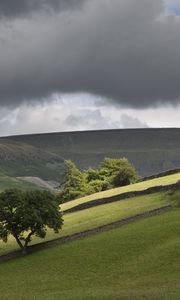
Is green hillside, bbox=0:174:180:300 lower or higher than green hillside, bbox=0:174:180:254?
lower

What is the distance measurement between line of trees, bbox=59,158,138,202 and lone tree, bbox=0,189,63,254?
238 ft

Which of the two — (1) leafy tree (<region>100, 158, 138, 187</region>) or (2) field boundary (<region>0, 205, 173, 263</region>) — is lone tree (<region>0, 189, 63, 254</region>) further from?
(1) leafy tree (<region>100, 158, 138, 187</region>)

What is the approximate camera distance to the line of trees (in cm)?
15850

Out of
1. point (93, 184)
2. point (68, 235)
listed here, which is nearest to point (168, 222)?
point (68, 235)

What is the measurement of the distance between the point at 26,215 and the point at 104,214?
73.5 ft

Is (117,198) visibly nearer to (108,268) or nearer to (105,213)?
(105,213)

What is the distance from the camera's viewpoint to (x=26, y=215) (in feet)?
260

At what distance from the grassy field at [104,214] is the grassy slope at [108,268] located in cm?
902

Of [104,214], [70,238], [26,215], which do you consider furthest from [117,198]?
[26,215]

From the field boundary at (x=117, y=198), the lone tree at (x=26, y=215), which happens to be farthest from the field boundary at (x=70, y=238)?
the field boundary at (x=117, y=198)

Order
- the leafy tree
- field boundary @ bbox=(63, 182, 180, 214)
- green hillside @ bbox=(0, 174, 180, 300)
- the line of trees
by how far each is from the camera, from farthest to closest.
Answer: the line of trees, the leafy tree, field boundary @ bbox=(63, 182, 180, 214), green hillside @ bbox=(0, 174, 180, 300)

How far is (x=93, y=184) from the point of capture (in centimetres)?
16325

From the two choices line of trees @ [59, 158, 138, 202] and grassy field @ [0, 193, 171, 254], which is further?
line of trees @ [59, 158, 138, 202]

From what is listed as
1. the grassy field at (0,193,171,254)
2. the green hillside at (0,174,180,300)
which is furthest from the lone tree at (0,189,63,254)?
the grassy field at (0,193,171,254)
